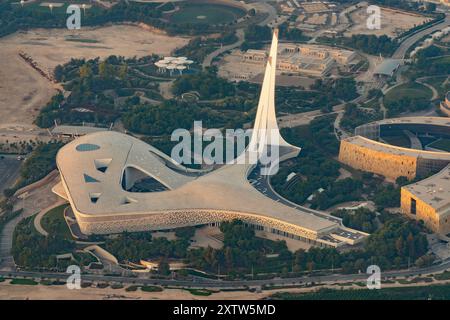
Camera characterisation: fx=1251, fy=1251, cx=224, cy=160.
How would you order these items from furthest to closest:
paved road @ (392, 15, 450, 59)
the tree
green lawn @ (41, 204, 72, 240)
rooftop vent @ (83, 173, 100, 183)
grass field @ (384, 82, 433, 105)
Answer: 1. paved road @ (392, 15, 450, 59)
2. grass field @ (384, 82, 433, 105)
3. rooftop vent @ (83, 173, 100, 183)
4. green lawn @ (41, 204, 72, 240)
5. the tree

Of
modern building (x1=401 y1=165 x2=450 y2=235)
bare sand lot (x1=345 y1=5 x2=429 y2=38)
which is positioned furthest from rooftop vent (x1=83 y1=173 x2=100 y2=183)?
bare sand lot (x1=345 y1=5 x2=429 y2=38)

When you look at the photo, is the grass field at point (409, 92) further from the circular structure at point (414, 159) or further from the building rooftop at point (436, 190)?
the building rooftop at point (436, 190)

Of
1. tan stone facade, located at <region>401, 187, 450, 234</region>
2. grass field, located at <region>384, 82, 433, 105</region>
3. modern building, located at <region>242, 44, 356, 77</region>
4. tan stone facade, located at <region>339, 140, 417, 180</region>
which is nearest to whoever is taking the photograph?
tan stone facade, located at <region>401, 187, 450, 234</region>

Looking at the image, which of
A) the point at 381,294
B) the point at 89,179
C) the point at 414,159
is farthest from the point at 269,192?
the point at 381,294

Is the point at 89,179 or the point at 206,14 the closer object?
the point at 89,179

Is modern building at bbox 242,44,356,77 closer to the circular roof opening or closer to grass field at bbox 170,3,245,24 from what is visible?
grass field at bbox 170,3,245,24

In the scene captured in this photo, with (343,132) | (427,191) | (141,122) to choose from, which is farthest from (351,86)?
(427,191)

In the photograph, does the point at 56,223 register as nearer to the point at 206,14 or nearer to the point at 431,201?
the point at 431,201
